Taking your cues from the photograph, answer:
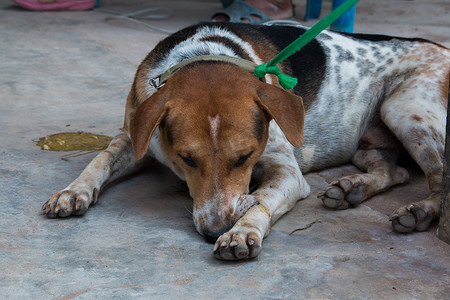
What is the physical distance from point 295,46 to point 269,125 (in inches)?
19.5

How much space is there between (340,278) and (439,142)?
1407 millimetres

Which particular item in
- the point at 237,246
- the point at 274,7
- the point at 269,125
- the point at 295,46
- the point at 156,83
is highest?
the point at 295,46

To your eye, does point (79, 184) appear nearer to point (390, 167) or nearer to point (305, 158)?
point (305, 158)

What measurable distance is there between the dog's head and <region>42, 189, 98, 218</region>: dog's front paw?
18.3 inches

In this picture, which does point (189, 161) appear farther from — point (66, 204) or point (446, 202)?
point (446, 202)

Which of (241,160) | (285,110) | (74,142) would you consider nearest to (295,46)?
(285,110)

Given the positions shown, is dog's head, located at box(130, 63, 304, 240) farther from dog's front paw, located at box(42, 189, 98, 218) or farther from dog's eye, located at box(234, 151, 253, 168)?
dog's front paw, located at box(42, 189, 98, 218)

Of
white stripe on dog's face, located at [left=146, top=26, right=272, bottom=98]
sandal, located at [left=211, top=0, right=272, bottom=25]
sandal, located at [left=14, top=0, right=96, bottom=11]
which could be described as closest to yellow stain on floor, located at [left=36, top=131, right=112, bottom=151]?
white stripe on dog's face, located at [left=146, top=26, right=272, bottom=98]

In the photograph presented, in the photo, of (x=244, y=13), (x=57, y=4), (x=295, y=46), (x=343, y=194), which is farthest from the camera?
(x=57, y=4)

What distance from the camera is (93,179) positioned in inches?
135

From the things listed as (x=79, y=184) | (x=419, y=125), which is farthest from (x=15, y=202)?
(x=419, y=125)

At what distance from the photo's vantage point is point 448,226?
2.90m

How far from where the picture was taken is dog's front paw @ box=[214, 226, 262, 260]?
266 centimetres

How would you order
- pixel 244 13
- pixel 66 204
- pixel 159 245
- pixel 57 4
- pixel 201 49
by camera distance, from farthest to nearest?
1. pixel 57 4
2. pixel 244 13
3. pixel 201 49
4. pixel 66 204
5. pixel 159 245
